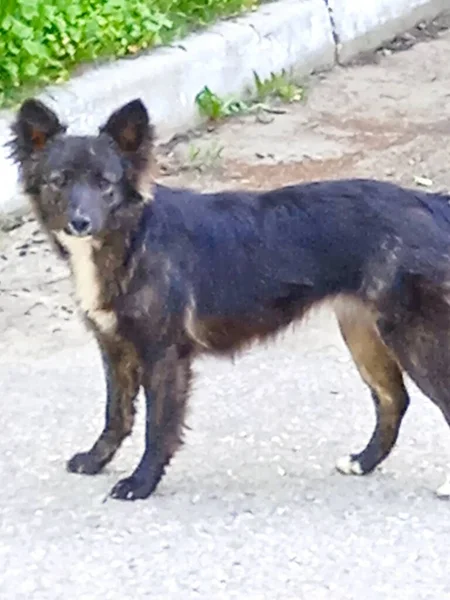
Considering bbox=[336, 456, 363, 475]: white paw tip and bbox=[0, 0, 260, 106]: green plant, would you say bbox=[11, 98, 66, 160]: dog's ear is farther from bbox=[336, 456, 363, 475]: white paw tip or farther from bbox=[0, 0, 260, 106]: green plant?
bbox=[0, 0, 260, 106]: green plant

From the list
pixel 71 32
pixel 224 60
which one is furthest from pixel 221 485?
pixel 224 60

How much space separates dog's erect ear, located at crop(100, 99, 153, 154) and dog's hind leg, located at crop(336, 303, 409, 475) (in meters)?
0.94

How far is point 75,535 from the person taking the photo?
479cm

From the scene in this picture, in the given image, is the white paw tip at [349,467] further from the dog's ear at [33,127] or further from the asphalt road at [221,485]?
the dog's ear at [33,127]

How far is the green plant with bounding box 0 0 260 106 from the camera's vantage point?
338 inches

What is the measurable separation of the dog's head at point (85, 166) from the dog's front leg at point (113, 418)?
1.86 ft

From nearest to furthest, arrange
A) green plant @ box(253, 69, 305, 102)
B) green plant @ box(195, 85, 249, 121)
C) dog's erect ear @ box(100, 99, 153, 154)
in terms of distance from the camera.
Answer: dog's erect ear @ box(100, 99, 153, 154)
green plant @ box(195, 85, 249, 121)
green plant @ box(253, 69, 305, 102)

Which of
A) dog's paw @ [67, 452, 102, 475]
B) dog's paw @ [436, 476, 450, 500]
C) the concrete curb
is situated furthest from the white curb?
dog's paw @ [436, 476, 450, 500]

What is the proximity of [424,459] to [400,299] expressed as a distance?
0.73 m

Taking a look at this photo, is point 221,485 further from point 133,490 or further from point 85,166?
point 85,166

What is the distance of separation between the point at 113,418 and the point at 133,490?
341 mm

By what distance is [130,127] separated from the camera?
5000 millimetres

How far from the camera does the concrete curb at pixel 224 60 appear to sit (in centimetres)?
848

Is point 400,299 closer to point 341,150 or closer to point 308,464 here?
point 308,464
